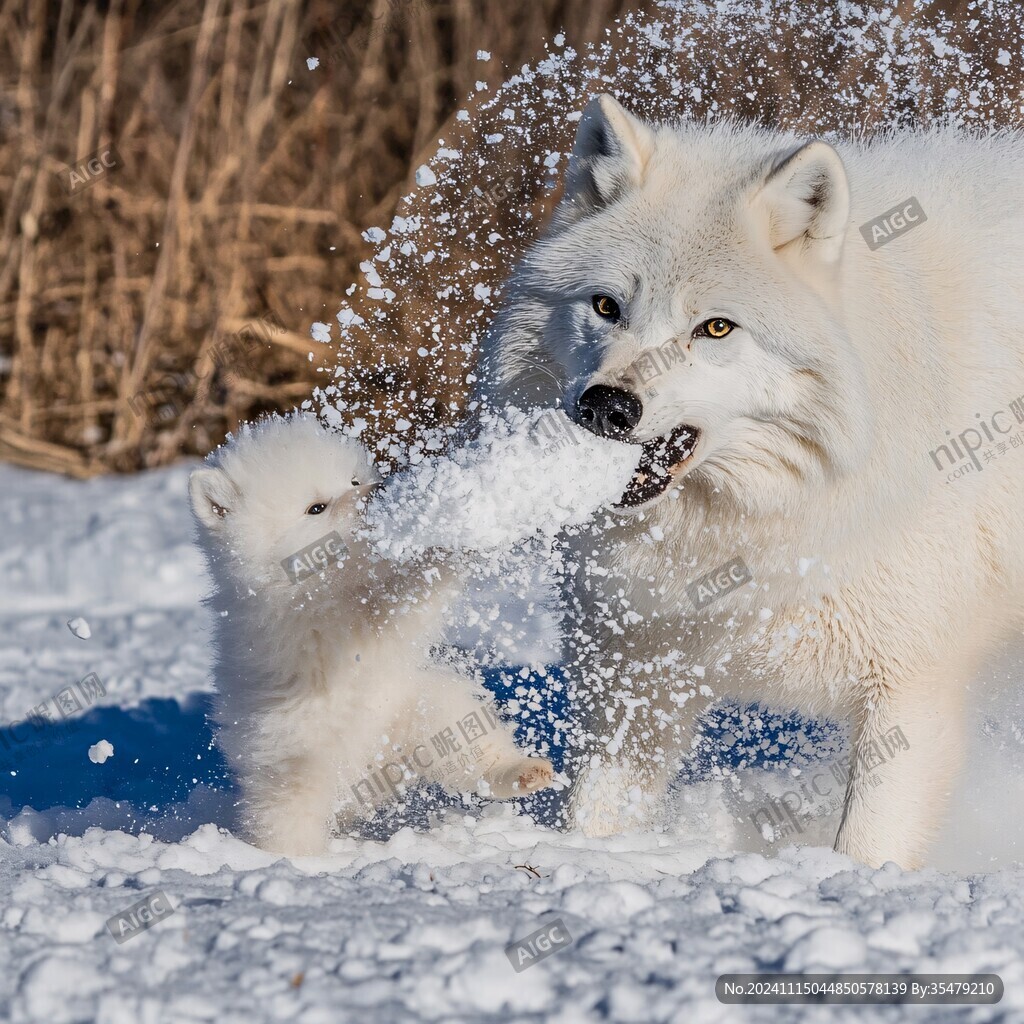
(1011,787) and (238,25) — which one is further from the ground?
(238,25)

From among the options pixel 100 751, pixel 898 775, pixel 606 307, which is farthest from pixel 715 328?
pixel 100 751

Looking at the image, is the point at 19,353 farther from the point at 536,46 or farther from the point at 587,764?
the point at 587,764

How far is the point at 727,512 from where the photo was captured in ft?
9.62

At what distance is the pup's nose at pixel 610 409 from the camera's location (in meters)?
2.53

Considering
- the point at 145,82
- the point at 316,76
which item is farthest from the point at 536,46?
the point at 145,82

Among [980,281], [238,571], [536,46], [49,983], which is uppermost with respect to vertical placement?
[536,46]

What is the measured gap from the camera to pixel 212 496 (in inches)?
136

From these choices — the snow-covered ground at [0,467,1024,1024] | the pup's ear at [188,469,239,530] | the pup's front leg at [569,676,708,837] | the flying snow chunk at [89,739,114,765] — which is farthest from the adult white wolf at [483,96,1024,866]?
the flying snow chunk at [89,739,114,765]

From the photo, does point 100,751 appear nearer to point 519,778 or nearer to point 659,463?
point 519,778

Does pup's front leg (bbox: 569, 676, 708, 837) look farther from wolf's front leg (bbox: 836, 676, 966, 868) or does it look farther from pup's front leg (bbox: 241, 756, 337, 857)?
pup's front leg (bbox: 241, 756, 337, 857)

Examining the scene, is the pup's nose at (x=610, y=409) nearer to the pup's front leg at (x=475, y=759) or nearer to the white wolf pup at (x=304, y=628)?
the white wolf pup at (x=304, y=628)

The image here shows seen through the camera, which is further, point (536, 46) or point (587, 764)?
point (536, 46)

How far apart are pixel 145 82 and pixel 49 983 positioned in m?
7.88

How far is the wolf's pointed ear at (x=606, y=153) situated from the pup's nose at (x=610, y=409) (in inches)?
26.8
